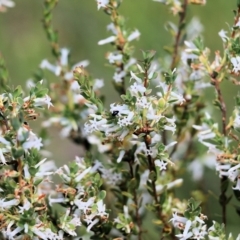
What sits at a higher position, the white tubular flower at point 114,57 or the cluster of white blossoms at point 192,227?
the white tubular flower at point 114,57

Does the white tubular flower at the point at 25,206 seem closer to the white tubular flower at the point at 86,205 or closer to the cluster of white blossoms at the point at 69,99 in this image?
the white tubular flower at the point at 86,205

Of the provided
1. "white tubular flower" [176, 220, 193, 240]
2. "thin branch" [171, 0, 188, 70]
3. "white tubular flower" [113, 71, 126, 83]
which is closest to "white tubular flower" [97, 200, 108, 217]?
"white tubular flower" [176, 220, 193, 240]

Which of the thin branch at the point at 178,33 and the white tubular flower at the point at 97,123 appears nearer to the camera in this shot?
the white tubular flower at the point at 97,123

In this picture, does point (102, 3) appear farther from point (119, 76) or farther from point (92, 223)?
point (92, 223)

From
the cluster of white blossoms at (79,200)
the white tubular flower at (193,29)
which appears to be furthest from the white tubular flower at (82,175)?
the white tubular flower at (193,29)

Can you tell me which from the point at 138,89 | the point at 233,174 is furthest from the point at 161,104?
the point at 233,174

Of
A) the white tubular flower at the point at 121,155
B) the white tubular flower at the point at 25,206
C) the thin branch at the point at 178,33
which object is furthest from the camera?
the thin branch at the point at 178,33

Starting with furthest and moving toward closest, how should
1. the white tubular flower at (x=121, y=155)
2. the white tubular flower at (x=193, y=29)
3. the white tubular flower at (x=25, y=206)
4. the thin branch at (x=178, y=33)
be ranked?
the white tubular flower at (x=193, y=29) → the thin branch at (x=178, y=33) → the white tubular flower at (x=121, y=155) → the white tubular flower at (x=25, y=206)

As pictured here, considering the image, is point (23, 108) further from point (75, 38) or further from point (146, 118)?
point (75, 38)
